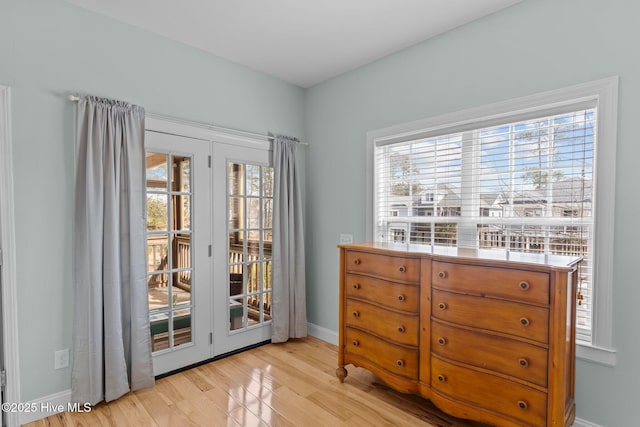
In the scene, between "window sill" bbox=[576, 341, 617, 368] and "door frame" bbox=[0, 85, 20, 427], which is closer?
"window sill" bbox=[576, 341, 617, 368]

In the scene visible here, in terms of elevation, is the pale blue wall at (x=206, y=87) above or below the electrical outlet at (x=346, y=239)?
above

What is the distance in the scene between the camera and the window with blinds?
2.07 meters

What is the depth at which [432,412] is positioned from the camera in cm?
226

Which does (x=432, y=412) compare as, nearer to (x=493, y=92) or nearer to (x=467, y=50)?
(x=493, y=92)

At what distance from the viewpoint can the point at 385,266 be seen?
235 cm

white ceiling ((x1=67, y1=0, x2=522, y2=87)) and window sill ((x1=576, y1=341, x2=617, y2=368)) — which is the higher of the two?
white ceiling ((x1=67, y1=0, x2=522, y2=87))

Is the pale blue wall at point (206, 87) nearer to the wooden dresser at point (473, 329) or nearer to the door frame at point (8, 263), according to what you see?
the door frame at point (8, 263)

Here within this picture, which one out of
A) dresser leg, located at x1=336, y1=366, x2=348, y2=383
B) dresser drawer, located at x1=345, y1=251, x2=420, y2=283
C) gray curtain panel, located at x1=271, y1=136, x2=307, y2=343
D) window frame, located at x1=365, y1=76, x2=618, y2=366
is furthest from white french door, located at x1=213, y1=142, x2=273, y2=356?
window frame, located at x1=365, y1=76, x2=618, y2=366

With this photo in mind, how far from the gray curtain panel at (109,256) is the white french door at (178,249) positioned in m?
0.17

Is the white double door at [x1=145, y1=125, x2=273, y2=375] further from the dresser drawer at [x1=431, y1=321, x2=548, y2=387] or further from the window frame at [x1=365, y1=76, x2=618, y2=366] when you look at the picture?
the window frame at [x1=365, y1=76, x2=618, y2=366]

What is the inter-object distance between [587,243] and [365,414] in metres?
1.81

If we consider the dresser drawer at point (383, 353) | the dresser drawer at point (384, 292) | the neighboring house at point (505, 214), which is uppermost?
the neighboring house at point (505, 214)

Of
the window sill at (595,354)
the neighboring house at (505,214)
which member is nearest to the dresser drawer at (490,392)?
the window sill at (595,354)

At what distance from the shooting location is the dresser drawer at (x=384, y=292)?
221 centimetres
